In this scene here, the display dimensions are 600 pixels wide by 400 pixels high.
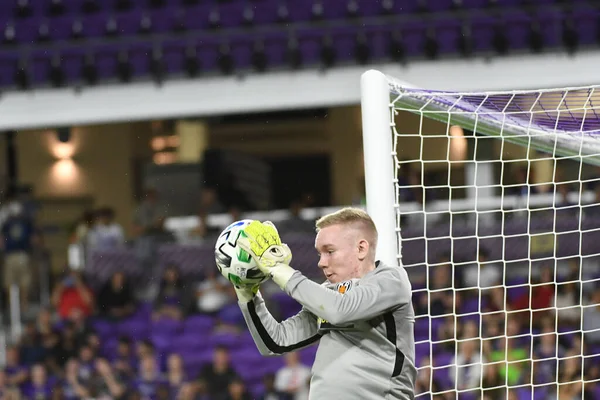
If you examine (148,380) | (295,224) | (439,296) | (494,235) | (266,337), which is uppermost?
(266,337)

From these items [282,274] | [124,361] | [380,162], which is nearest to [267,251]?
[282,274]

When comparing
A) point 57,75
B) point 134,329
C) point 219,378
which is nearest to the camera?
point 219,378

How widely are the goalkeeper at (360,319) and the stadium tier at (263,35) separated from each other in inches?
328

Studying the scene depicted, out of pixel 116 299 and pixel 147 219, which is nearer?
pixel 116 299

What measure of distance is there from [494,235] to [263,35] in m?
5.21

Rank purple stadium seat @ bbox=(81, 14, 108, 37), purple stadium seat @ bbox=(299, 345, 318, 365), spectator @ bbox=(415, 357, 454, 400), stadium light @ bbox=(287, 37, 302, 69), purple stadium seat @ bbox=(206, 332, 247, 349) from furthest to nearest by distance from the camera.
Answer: purple stadium seat @ bbox=(81, 14, 108, 37) → stadium light @ bbox=(287, 37, 302, 69) → purple stadium seat @ bbox=(206, 332, 247, 349) → purple stadium seat @ bbox=(299, 345, 318, 365) → spectator @ bbox=(415, 357, 454, 400)

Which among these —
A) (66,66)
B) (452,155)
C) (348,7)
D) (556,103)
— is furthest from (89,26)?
(556,103)

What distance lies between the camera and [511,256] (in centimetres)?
1062

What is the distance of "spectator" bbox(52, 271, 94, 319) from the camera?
37.9ft

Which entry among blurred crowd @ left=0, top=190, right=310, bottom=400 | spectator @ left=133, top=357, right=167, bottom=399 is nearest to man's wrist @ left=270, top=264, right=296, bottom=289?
blurred crowd @ left=0, top=190, right=310, bottom=400

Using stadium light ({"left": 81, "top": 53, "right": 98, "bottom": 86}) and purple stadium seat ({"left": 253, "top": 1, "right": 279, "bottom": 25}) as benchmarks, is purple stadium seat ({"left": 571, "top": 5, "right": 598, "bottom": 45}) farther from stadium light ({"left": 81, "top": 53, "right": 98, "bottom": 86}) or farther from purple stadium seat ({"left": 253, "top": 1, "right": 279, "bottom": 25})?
stadium light ({"left": 81, "top": 53, "right": 98, "bottom": 86})

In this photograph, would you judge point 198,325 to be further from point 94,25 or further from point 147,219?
point 94,25

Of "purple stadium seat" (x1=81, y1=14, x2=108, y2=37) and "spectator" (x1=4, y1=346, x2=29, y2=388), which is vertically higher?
"purple stadium seat" (x1=81, y1=14, x2=108, y2=37)

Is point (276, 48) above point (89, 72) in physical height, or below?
above
